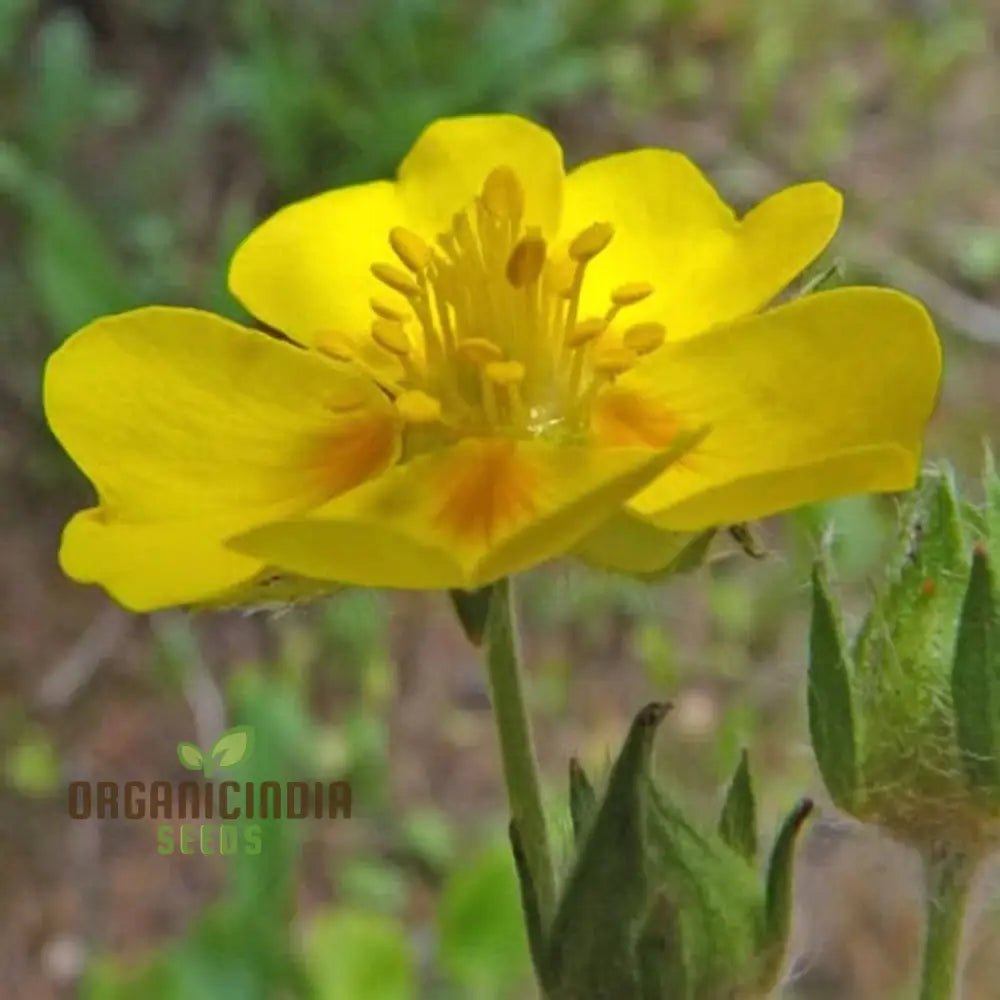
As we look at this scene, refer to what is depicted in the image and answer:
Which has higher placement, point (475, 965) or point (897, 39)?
point (897, 39)

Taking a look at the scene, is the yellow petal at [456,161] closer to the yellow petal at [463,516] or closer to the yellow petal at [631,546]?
the yellow petal at [463,516]

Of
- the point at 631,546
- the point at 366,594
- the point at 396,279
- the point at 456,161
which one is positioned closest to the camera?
the point at 631,546

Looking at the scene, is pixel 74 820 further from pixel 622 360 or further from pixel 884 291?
pixel 884 291

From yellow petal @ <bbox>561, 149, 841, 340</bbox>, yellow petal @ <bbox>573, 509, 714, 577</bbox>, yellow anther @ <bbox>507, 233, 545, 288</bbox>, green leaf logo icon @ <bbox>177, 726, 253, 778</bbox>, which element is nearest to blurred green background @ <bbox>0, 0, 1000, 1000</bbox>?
green leaf logo icon @ <bbox>177, 726, 253, 778</bbox>

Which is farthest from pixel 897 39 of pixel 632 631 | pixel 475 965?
pixel 475 965

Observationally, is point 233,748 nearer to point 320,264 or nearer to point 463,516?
point 320,264

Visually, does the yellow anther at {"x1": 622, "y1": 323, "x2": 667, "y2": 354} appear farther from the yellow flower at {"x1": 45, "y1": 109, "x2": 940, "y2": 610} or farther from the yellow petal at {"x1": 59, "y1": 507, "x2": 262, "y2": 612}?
the yellow petal at {"x1": 59, "y1": 507, "x2": 262, "y2": 612}

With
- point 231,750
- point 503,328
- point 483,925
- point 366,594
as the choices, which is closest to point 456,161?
point 503,328
